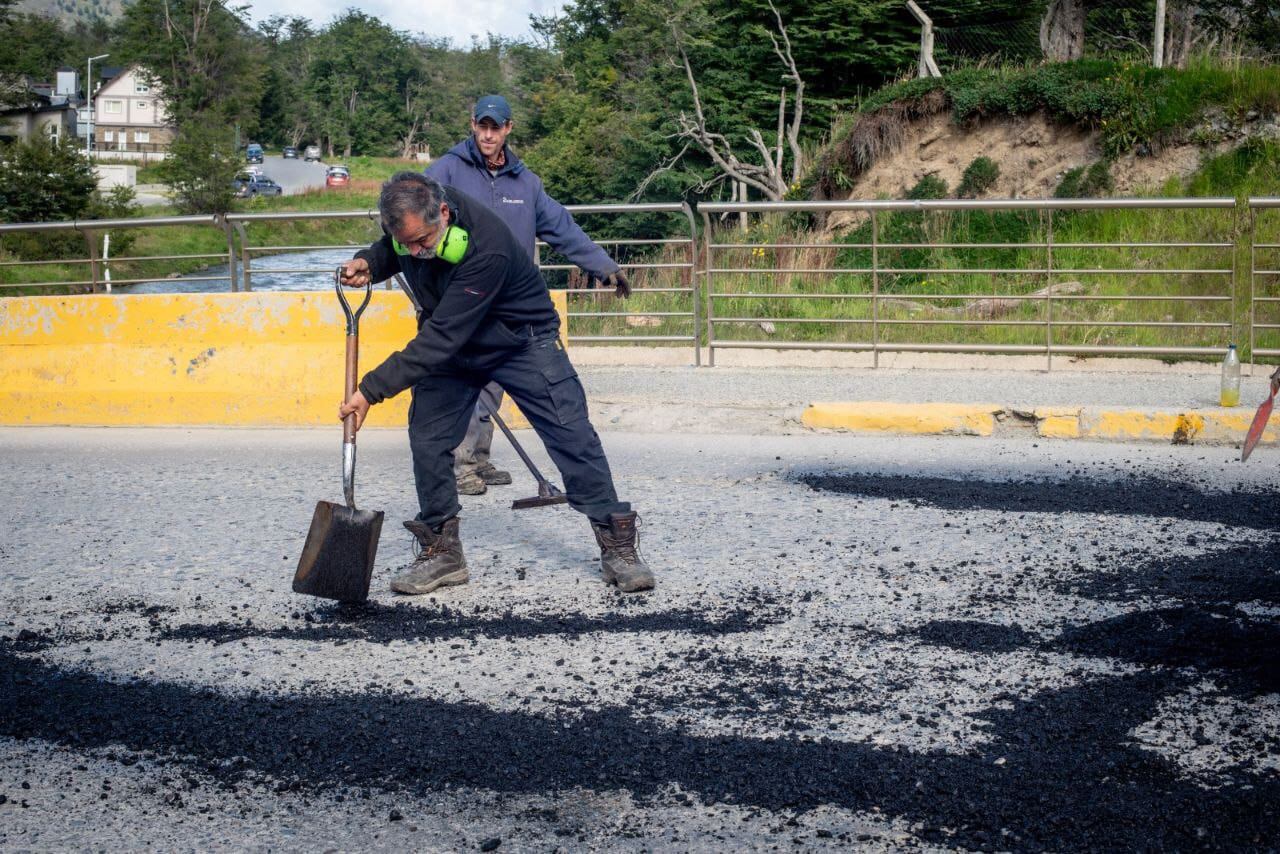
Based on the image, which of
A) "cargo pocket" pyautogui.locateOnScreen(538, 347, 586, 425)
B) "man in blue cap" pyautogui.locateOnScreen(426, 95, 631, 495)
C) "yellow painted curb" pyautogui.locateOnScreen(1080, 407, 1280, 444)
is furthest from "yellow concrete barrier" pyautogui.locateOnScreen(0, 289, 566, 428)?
"cargo pocket" pyautogui.locateOnScreen(538, 347, 586, 425)

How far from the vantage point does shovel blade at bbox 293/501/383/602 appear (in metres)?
5.48

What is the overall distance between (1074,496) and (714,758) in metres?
4.30

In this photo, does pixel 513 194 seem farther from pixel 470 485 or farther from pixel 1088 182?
pixel 1088 182

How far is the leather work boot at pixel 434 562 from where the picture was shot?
5.89 meters

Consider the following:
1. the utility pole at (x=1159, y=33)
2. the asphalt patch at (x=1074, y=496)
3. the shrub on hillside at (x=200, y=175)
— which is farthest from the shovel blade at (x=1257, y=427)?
the shrub on hillside at (x=200, y=175)

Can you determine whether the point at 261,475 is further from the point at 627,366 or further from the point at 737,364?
the point at 737,364

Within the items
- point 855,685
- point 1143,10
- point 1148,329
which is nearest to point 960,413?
point 1148,329

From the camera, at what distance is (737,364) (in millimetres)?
13203

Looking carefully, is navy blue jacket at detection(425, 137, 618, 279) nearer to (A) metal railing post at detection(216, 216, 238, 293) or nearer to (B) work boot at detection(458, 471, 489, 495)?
(B) work boot at detection(458, 471, 489, 495)

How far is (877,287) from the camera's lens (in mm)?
12602

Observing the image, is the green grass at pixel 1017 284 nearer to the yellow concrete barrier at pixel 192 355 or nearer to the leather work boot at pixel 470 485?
the yellow concrete barrier at pixel 192 355

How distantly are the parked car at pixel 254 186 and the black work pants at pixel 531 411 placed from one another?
7328cm

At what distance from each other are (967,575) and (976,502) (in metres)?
1.57

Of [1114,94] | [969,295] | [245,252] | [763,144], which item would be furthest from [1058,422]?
[763,144]
